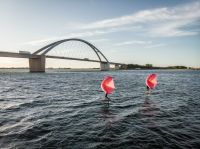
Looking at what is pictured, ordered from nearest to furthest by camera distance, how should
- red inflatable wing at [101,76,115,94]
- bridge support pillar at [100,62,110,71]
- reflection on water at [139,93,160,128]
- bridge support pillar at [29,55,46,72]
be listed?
reflection on water at [139,93,160,128] → red inflatable wing at [101,76,115,94] → bridge support pillar at [29,55,46,72] → bridge support pillar at [100,62,110,71]

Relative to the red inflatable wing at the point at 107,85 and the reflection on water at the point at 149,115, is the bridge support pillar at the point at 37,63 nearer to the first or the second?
the red inflatable wing at the point at 107,85

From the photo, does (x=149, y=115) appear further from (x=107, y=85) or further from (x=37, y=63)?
(x=37, y=63)

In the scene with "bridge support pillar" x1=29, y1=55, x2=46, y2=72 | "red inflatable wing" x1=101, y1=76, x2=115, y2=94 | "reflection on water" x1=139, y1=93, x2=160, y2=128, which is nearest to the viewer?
"reflection on water" x1=139, y1=93, x2=160, y2=128

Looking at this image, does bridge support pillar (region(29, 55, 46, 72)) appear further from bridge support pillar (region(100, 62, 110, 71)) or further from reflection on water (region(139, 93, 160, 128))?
reflection on water (region(139, 93, 160, 128))

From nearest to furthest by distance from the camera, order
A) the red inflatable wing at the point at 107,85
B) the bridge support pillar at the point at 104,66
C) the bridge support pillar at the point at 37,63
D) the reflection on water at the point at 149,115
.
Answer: the reflection on water at the point at 149,115 < the red inflatable wing at the point at 107,85 < the bridge support pillar at the point at 37,63 < the bridge support pillar at the point at 104,66

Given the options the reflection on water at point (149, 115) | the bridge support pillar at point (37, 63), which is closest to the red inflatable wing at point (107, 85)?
the reflection on water at point (149, 115)

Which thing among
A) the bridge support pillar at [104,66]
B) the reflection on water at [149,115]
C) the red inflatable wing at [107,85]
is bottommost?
the reflection on water at [149,115]

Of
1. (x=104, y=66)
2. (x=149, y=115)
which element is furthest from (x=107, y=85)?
(x=104, y=66)

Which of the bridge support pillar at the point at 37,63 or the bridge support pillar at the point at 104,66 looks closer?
the bridge support pillar at the point at 37,63

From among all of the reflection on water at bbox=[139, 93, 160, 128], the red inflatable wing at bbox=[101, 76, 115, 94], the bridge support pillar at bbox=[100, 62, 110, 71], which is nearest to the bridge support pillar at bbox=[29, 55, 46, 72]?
the bridge support pillar at bbox=[100, 62, 110, 71]

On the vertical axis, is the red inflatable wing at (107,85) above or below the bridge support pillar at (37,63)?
below

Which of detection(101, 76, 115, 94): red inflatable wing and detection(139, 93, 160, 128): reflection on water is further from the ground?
detection(101, 76, 115, 94): red inflatable wing

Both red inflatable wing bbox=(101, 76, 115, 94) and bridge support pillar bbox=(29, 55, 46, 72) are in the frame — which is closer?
red inflatable wing bbox=(101, 76, 115, 94)

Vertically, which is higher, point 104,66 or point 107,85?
point 104,66
